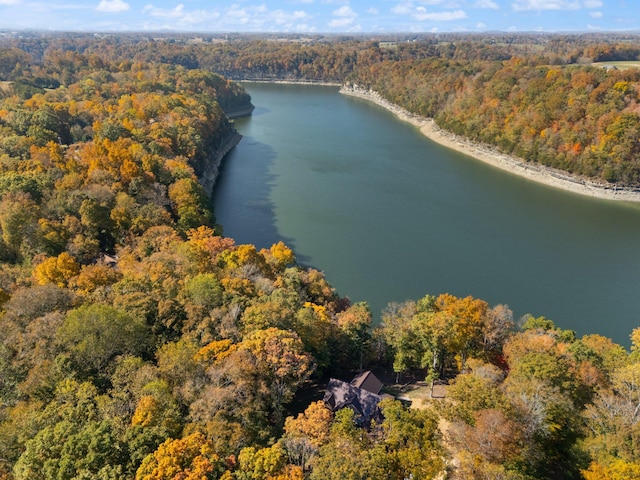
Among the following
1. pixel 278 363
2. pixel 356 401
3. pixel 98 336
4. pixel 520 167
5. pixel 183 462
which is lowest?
pixel 520 167

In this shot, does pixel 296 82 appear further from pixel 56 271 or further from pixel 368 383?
pixel 368 383

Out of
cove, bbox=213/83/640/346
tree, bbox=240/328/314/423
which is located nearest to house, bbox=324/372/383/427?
tree, bbox=240/328/314/423

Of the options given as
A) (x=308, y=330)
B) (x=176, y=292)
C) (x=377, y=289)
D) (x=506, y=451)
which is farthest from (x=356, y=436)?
(x=377, y=289)

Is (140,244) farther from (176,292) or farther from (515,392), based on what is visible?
(515,392)

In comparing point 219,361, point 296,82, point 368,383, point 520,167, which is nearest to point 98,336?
point 219,361

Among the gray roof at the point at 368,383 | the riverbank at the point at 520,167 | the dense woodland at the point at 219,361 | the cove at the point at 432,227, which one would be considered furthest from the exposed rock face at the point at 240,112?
the gray roof at the point at 368,383

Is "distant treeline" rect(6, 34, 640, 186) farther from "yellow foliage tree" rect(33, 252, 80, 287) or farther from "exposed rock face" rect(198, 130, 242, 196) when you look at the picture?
"yellow foliage tree" rect(33, 252, 80, 287)
